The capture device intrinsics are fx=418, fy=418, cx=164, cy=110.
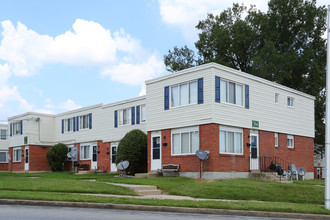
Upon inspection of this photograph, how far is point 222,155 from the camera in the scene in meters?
22.0

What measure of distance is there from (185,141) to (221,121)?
2.46 meters

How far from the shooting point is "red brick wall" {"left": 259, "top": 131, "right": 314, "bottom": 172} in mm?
24953

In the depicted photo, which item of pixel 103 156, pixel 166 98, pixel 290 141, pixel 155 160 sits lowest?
pixel 103 156

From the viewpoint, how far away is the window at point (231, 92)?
22.6 meters

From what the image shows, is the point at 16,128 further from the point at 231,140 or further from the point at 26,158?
the point at 231,140

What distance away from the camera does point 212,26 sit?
44.4 meters

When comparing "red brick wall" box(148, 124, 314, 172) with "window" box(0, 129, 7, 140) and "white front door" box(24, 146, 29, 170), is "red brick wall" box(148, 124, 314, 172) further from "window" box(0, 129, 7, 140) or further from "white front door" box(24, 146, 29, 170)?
"window" box(0, 129, 7, 140)

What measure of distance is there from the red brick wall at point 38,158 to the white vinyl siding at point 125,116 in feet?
36.7

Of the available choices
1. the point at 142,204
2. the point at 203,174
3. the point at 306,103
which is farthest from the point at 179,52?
the point at 142,204

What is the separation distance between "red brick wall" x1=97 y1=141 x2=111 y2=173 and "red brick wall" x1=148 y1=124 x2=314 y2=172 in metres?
8.97

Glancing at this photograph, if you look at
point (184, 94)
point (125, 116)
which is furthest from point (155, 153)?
point (125, 116)

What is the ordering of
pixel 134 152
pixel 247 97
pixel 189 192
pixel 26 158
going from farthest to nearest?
pixel 26 158, pixel 134 152, pixel 247 97, pixel 189 192

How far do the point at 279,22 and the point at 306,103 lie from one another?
13.9 metres

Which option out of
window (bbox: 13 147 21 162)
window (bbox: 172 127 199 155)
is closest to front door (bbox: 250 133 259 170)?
window (bbox: 172 127 199 155)
